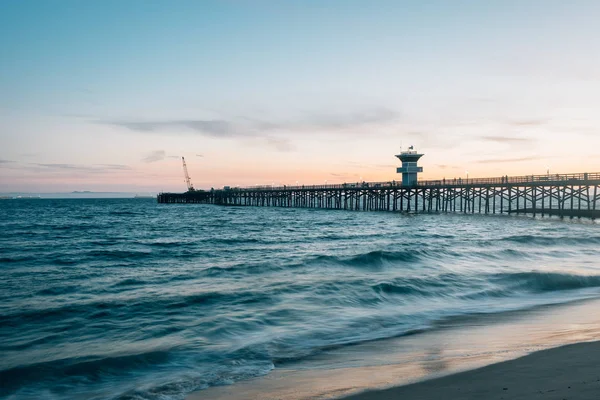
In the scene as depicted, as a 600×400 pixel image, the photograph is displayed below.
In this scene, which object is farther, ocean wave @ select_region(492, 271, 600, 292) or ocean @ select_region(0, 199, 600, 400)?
ocean wave @ select_region(492, 271, 600, 292)

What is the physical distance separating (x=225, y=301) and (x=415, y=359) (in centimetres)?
714

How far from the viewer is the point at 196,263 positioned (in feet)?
72.4

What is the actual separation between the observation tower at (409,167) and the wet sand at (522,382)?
196ft

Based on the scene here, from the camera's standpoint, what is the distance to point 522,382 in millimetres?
6422

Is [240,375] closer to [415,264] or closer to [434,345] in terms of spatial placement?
[434,345]

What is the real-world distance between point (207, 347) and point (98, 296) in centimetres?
643

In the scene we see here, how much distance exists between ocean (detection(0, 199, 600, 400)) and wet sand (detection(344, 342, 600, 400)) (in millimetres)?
2875

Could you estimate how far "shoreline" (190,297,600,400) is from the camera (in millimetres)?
6961

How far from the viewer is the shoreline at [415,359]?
6961 mm

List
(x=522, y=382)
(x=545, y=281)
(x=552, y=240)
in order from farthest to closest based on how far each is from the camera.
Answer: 1. (x=552, y=240)
2. (x=545, y=281)
3. (x=522, y=382)

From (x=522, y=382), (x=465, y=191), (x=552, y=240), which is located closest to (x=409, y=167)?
(x=465, y=191)

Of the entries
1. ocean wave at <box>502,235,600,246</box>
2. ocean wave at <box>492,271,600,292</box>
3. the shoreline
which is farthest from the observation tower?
the shoreline

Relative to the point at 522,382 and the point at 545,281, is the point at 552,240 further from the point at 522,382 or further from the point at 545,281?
the point at 522,382

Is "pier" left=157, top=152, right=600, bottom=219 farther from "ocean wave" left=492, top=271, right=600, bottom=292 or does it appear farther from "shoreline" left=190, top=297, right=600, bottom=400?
"shoreline" left=190, top=297, right=600, bottom=400
